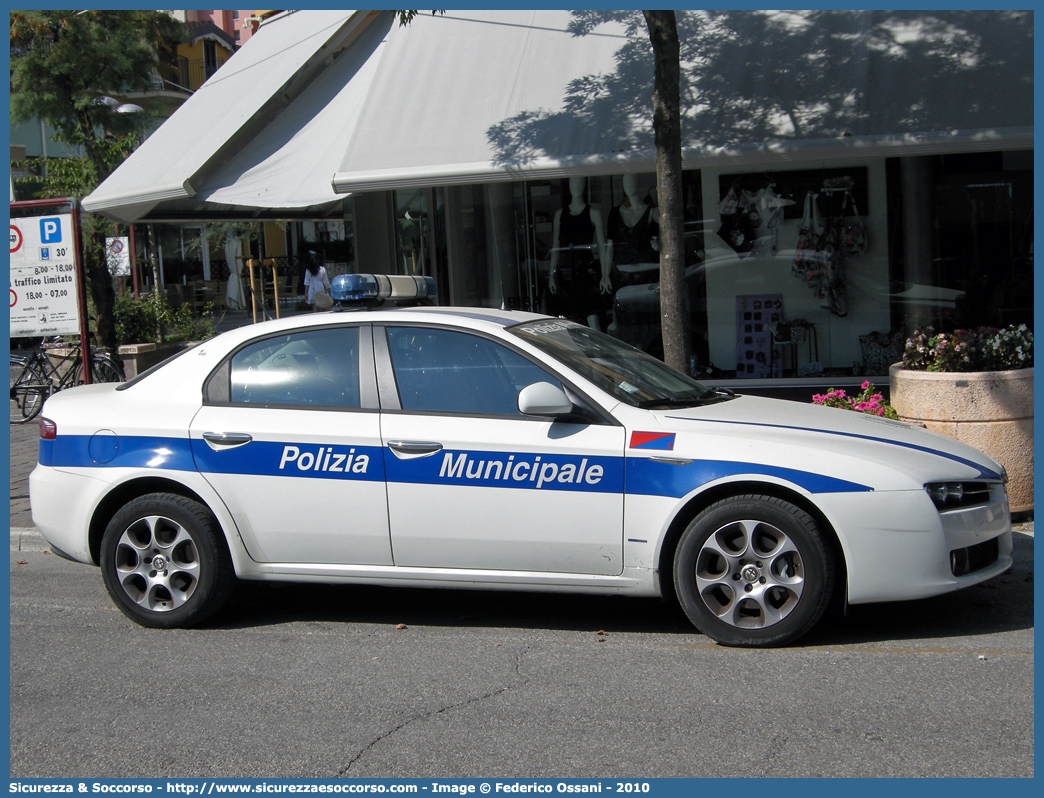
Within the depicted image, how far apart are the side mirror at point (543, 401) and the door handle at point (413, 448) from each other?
49cm

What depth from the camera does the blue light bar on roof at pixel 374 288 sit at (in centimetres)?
570

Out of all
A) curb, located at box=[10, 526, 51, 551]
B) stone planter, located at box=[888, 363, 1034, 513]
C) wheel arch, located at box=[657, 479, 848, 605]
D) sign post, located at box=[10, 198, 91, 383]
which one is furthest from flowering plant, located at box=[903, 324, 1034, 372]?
sign post, located at box=[10, 198, 91, 383]

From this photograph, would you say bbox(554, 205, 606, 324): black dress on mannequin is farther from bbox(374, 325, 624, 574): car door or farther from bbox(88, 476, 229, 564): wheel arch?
bbox(88, 476, 229, 564): wheel arch

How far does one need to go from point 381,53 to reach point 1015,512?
872cm

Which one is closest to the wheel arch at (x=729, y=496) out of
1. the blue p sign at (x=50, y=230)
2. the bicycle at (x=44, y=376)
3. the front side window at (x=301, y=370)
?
the front side window at (x=301, y=370)

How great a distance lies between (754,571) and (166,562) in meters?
2.97

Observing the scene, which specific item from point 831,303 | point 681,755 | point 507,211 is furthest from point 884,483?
point 507,211

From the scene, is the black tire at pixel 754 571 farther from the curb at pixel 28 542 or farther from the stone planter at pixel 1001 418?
the curb at pixel 28 542

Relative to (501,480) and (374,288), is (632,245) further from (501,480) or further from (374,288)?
(501,480)

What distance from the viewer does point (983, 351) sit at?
6.90 m

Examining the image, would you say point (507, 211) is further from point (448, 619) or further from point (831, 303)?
point (448, 619)

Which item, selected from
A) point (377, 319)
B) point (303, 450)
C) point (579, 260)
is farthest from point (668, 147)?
point (579, 260)

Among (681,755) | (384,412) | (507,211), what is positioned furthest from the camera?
(507,211)

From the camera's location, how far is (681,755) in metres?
3.68
